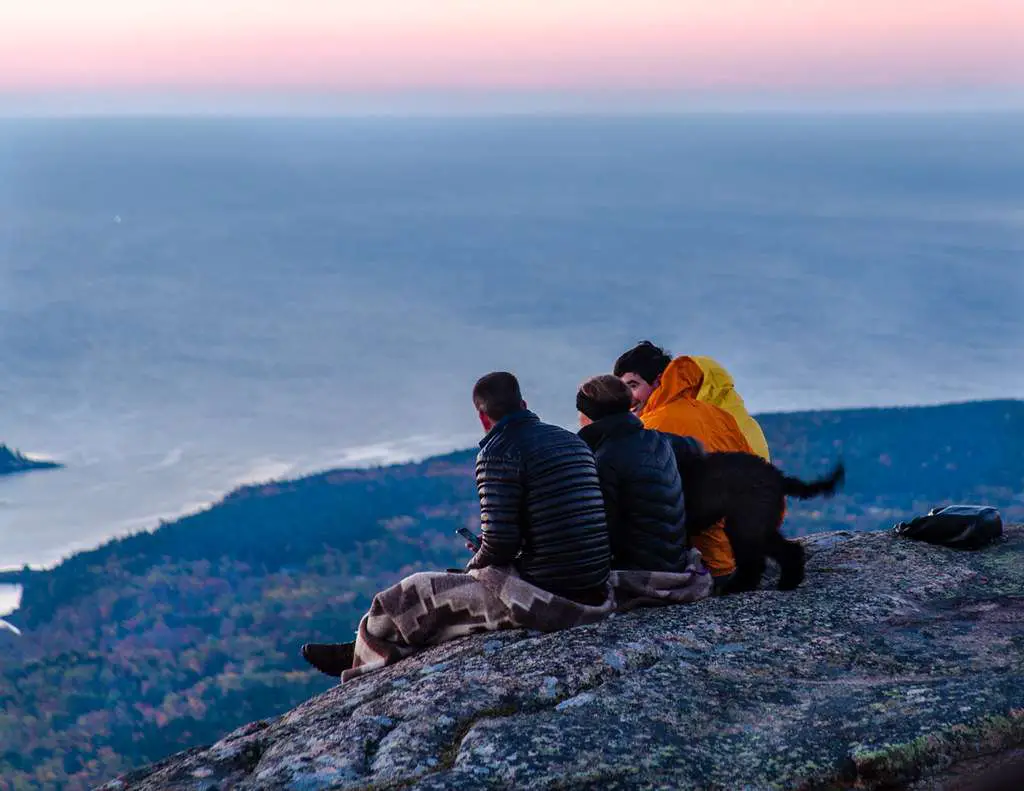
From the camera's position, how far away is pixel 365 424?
90938 millimetres

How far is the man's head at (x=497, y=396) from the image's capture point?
5.63 m

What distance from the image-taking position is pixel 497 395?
562 centimetres

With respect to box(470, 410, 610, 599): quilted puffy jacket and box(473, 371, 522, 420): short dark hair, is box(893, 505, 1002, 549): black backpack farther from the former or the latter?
box(473, 371, 522, 420): short dark hair

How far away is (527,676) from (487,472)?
1052 mm

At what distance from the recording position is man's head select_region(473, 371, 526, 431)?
5629mm

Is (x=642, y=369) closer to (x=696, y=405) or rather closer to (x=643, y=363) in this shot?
(x=643, y=363)

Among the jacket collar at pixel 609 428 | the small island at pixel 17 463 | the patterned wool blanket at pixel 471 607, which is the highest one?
the small island at pixel 17 463

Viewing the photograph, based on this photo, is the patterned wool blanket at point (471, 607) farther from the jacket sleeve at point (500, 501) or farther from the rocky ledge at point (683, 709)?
the jacket sleeve at point (500, 501)

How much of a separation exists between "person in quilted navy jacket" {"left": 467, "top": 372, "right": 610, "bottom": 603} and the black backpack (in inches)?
129

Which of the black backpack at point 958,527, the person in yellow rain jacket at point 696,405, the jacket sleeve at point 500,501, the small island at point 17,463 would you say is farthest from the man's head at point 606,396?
the small island at point 17,463

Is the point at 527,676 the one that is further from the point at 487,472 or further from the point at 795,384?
the point at 795,384

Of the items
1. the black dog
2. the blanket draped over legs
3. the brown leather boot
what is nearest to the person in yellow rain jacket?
the black dog

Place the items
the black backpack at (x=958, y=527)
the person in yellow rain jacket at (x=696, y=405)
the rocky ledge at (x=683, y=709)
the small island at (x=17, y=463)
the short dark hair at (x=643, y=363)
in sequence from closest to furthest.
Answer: the rocky ledge at (x=683, y=709) → the person in yellow rain jacket at (x=696, y=405) → the short dark hair at (x=643, y=363) → the black backpack at (x=958, y=527) → the small island at (x=17, y=463)

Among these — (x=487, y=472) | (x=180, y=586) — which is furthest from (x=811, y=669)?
(x=180, y=586)
